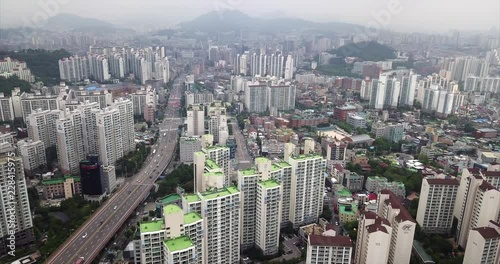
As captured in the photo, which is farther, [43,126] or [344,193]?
[43,126]

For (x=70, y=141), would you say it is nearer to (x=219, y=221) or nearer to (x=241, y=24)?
(x=219, y=221)

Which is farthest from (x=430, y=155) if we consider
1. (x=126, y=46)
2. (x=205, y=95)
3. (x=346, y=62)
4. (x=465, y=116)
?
(x=126, y=46)

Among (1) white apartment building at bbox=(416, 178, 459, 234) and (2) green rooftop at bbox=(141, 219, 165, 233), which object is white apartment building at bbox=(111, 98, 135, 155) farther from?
(1) white apartment building at bbox=(416, 178, 459, 234)

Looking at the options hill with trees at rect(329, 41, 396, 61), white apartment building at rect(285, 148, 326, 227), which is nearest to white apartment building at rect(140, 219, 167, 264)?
white apartment building at rect(285, 148, 326, 227)

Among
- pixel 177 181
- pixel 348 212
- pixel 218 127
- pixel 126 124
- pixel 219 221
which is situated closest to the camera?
pixel 219 221

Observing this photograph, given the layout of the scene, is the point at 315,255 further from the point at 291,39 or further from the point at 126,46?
the point at 291,39

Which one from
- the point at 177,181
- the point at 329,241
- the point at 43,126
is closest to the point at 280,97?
the point at 177,181
